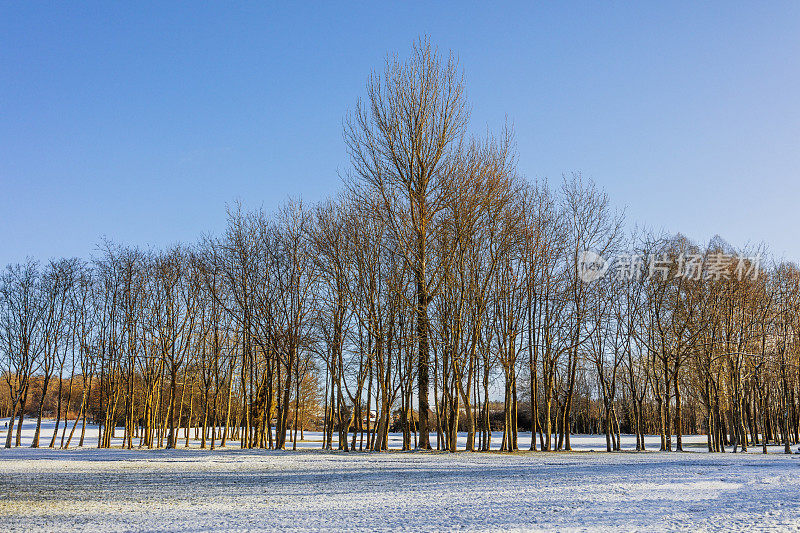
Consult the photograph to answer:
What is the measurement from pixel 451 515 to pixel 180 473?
7.49 meters

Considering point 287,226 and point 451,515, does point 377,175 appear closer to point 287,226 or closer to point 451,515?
point 287,226

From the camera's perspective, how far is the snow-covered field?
6047 mm

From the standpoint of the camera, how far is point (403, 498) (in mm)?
7992

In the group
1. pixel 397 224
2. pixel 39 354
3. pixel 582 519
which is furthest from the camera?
pixel 39 354

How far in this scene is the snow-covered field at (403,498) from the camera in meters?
6.05

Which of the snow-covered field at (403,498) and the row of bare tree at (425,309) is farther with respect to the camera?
the row of bare tree at (425,309)

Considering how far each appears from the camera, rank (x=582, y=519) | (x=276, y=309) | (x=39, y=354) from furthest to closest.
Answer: (x=39, y=354) → (x=276, y=309) → (x=582, y=519)

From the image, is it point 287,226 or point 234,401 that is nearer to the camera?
point 287,226

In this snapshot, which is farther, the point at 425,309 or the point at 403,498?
the point at 425,309

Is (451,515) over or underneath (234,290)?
underneath

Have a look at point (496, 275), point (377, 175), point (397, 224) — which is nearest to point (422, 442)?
point (496, 275)

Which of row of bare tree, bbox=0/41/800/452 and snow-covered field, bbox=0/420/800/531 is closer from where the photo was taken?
snow-covered field, bbox=0/420/800/531

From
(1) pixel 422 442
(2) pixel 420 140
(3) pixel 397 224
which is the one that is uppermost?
(2) pixel 420 140

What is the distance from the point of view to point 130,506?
24.2ft
